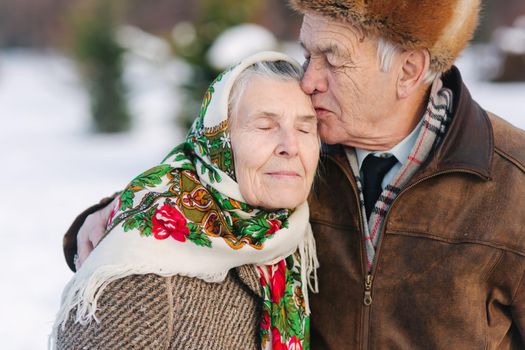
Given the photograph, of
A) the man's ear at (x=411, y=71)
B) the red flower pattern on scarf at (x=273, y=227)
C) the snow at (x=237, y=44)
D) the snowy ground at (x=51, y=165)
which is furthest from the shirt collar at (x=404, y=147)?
the snow at (x=237, y=44)

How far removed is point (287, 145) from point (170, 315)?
0.64 m

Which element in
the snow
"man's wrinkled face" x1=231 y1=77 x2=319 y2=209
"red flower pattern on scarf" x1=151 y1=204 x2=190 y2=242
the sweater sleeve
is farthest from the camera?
the snow

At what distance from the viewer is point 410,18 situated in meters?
2.32

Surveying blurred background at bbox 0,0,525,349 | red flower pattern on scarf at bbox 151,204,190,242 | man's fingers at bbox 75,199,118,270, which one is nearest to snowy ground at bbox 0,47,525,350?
blurred background at bbox 0,0,525,349

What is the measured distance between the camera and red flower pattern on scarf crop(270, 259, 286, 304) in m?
2.29

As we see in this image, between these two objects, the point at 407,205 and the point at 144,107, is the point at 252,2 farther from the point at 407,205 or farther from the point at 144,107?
the point at 144,107

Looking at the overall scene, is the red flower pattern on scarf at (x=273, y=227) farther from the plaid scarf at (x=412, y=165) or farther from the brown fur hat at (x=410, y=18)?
the brown fur hat at (x=410, y=18)

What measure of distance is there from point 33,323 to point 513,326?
3.68 meters

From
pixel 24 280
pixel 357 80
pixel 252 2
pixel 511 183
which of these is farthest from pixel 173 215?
pixel 252 2

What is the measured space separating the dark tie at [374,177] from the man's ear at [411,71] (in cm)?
24

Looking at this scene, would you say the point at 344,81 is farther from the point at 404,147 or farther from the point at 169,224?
the point at 169,224

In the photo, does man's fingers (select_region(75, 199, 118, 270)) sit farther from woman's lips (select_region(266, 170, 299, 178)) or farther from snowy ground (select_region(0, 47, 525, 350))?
woman's lips (select_region(266, 170, 299, 178))

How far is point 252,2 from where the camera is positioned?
9023mm

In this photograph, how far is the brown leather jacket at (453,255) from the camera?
228 centimetres
